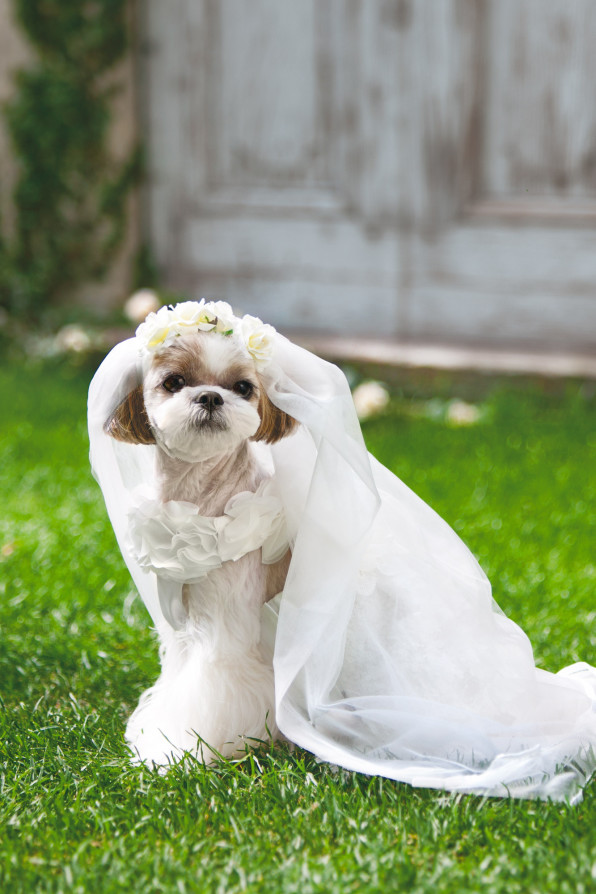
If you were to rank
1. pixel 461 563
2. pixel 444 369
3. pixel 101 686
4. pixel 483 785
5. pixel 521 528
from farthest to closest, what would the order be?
pixel 444 369 < pixel 521 528 < pixel 101 686 < pixel 461 563 < pixel 483 785

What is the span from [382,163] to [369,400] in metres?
1.43

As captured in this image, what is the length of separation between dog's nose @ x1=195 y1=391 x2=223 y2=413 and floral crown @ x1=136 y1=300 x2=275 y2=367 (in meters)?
0.14

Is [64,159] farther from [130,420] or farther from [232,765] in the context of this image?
[232,765]

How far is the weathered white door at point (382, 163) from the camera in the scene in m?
5.20

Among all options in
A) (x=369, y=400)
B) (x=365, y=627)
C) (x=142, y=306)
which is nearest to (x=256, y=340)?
(x=365, y=627)

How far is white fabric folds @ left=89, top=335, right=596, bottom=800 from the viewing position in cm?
208

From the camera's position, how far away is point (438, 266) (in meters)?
5.54

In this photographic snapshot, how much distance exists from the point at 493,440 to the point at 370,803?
2.79m

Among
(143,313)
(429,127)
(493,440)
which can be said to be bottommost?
(493,440)

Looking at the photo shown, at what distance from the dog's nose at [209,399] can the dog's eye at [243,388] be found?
3.6 inches

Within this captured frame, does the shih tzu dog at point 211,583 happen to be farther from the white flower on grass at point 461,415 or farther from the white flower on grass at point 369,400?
the white flower on grass at point 461,415

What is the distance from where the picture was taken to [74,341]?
5.60 m

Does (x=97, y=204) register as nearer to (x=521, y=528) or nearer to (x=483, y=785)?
(x=521, y=528)

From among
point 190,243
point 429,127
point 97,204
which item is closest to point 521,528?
point 429,127
